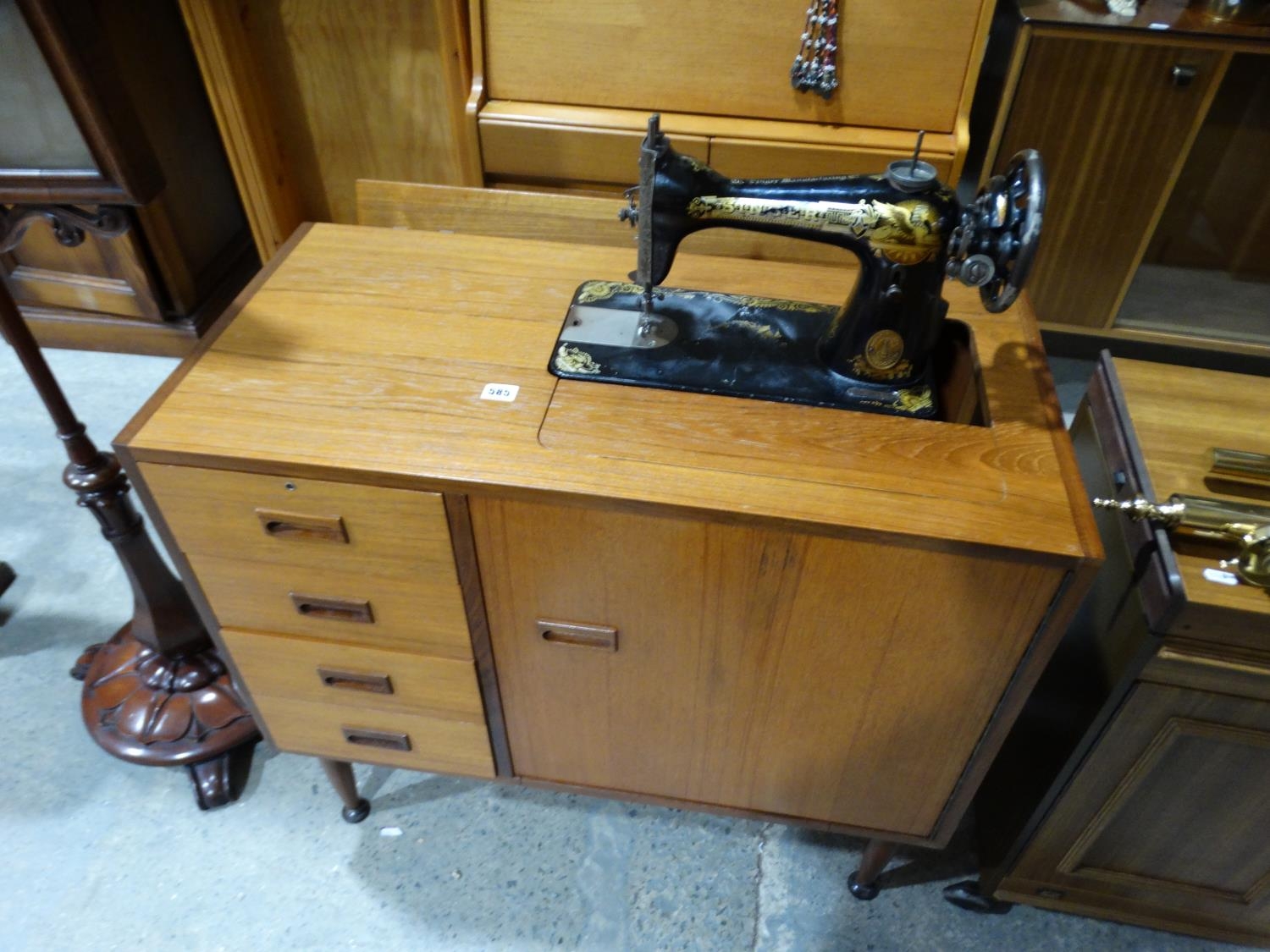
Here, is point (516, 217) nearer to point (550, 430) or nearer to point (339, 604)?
point (550, 430)

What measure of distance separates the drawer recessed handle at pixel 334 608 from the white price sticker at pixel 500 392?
28 centimetres

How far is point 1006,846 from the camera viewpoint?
1.24 meters

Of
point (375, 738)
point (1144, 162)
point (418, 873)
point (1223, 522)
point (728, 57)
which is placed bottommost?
point (418, 873)

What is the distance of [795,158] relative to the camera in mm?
1724

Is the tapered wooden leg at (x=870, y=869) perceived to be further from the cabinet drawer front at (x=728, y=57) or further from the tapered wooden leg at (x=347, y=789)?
the cabinet drawer front at (x=728, y=57)

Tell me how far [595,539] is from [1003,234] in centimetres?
49

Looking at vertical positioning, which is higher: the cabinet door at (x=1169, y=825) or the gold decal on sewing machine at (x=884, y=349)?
the gold decal on sewing machine at (x=884, y=349)

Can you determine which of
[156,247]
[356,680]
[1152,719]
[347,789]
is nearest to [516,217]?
[356,680]

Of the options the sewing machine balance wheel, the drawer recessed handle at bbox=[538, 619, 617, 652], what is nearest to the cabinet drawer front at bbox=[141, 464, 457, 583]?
the drawer recessed handle at bbox=[538, 619, 617, 652]

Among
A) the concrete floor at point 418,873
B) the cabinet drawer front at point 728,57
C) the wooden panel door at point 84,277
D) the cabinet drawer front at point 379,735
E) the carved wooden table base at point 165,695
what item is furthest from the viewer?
the wooden panel door at point 84,277

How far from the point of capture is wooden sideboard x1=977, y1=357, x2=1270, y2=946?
0.91 metres

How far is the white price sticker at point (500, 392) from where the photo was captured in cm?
94

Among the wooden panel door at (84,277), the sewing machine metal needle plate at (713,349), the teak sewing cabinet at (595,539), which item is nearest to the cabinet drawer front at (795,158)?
the teak sewing cabinet at (595,539)

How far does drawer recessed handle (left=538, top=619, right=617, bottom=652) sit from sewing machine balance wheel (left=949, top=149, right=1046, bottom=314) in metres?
0.53
